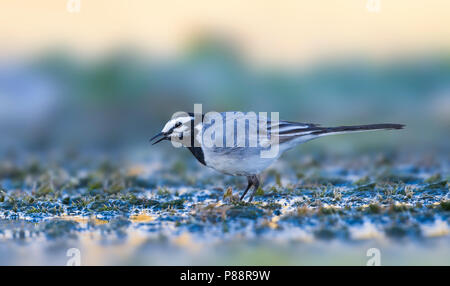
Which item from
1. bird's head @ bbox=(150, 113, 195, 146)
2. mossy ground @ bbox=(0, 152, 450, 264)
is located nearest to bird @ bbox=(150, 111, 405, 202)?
bird's head @ bbox=(150, 113, 195, 146)

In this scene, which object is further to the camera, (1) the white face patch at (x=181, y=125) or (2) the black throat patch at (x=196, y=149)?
(1) the white face patch at (x=181, y=125)

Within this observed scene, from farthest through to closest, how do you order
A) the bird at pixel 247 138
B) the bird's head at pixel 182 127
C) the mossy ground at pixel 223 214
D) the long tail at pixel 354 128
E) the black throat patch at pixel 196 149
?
the bird's head at pixel 182 127 → the black throat patch at pixel 196 149 → the bird at pixel 247 138 → the long tail at pixel 354 128 → the mossy ground at pixel 223 214

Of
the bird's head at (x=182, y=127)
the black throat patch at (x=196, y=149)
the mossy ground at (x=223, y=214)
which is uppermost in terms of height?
the bird's head at (x=182, y=127)

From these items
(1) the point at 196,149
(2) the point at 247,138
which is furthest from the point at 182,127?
(2) the point at 247,138

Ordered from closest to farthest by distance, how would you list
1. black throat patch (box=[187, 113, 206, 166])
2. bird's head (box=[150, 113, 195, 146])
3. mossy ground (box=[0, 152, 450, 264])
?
mossy ground (box=[0, 152, 450, 264]), black throat patch (box=[187, 113, 206, 166]), bird's head (box=[150, 113, 195, 146])

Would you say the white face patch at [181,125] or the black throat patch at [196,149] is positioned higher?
the white face patch at [181,125]

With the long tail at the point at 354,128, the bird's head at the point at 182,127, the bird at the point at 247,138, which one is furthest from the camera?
the bird's head at the point at 182,127

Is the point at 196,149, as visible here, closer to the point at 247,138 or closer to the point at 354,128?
the point at 247,138

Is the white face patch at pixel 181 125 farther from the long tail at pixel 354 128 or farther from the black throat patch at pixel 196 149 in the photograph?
the long tail at pixel 354 128

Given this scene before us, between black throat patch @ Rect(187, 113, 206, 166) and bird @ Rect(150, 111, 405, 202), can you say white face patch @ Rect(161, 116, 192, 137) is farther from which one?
bird @ Rect(150, 111, 405, 202)

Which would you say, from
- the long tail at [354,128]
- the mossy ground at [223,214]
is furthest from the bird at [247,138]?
the mossy ground at [223,214]
